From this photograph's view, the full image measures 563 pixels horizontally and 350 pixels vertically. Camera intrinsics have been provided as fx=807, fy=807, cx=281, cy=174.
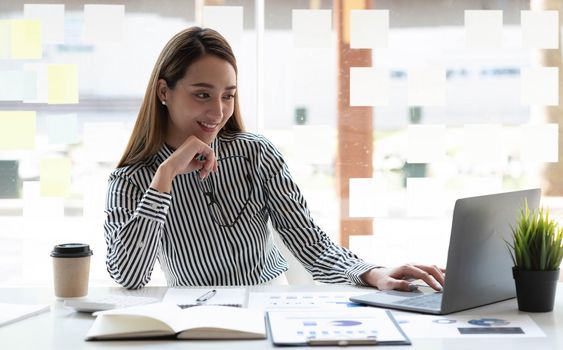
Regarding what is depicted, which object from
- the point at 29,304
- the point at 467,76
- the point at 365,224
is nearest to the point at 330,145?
the point at 365,224

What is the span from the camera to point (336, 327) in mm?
1578

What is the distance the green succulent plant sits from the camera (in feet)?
5.73

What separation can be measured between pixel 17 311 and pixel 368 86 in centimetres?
236

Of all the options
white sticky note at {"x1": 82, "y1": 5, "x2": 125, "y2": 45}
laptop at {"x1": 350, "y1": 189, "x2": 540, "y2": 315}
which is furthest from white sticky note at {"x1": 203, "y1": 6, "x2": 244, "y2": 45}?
laptop at {"x1": 350, "y1": 189, "x2": 540, "y2": 315}

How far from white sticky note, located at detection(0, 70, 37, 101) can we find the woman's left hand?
7.37 feet

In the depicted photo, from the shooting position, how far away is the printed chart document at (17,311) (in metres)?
1.69

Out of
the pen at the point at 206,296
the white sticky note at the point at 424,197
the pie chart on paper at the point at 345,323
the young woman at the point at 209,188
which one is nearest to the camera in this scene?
the pie chart on paper at the point at 345,323

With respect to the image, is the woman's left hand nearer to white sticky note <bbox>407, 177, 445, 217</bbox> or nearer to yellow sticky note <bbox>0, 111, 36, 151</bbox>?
white sticky note <bbox>407, 177, 445, 217</bbox>

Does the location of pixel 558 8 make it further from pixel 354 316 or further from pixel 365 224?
pixel 354 316

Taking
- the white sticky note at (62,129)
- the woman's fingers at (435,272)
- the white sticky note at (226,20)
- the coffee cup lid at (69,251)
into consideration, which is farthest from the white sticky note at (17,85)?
the woman's fingers at (435,272)

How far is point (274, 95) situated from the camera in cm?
Answer: 379

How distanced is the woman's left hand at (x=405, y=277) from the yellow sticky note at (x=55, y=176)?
208 centimetres

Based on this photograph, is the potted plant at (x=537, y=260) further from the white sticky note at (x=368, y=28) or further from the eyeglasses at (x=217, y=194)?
the white sticky note at (x=368, y=28)

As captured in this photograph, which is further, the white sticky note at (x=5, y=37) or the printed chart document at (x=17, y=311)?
the white sticky note at (x=5, y=37)
